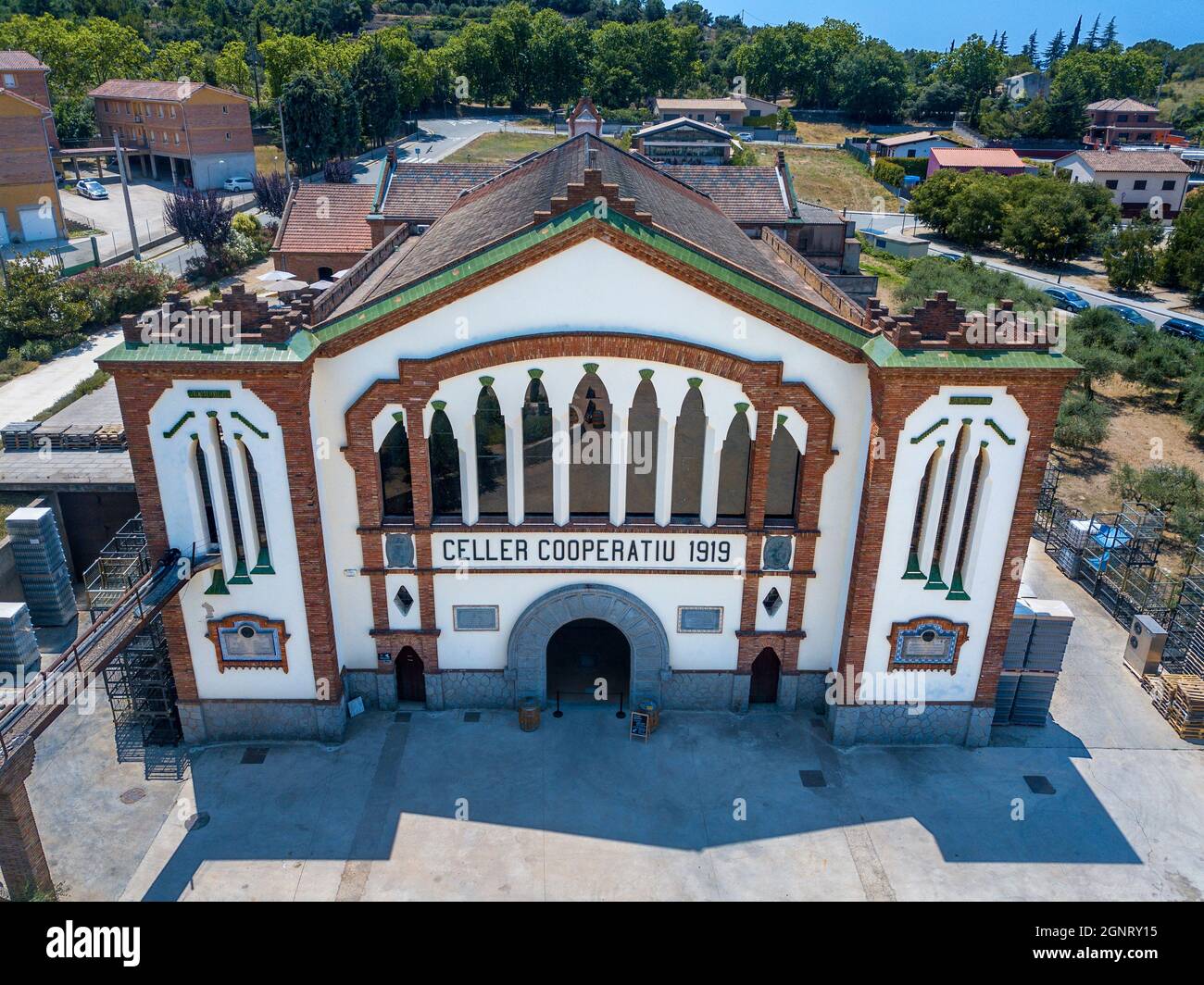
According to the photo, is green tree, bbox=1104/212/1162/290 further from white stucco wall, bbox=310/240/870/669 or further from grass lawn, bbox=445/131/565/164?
white stucco wall, bbox=310/240/870/669

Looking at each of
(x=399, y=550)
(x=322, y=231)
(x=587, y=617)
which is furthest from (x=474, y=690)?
(x=322, y=231)

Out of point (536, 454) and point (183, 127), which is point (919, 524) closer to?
point (536, 454)

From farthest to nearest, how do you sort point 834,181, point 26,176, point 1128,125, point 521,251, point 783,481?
point 1128,125 → point 834,181 → point 26,176 → point 783,481 → point 521,251

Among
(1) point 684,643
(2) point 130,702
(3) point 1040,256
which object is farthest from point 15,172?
(3) point 1040,256

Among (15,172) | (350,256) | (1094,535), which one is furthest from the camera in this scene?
(15,172)

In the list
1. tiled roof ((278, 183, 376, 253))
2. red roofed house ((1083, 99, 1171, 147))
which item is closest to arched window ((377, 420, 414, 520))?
tiled roof ((278, 183, 376, 253))

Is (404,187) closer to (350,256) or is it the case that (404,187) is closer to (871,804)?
(350,256)
